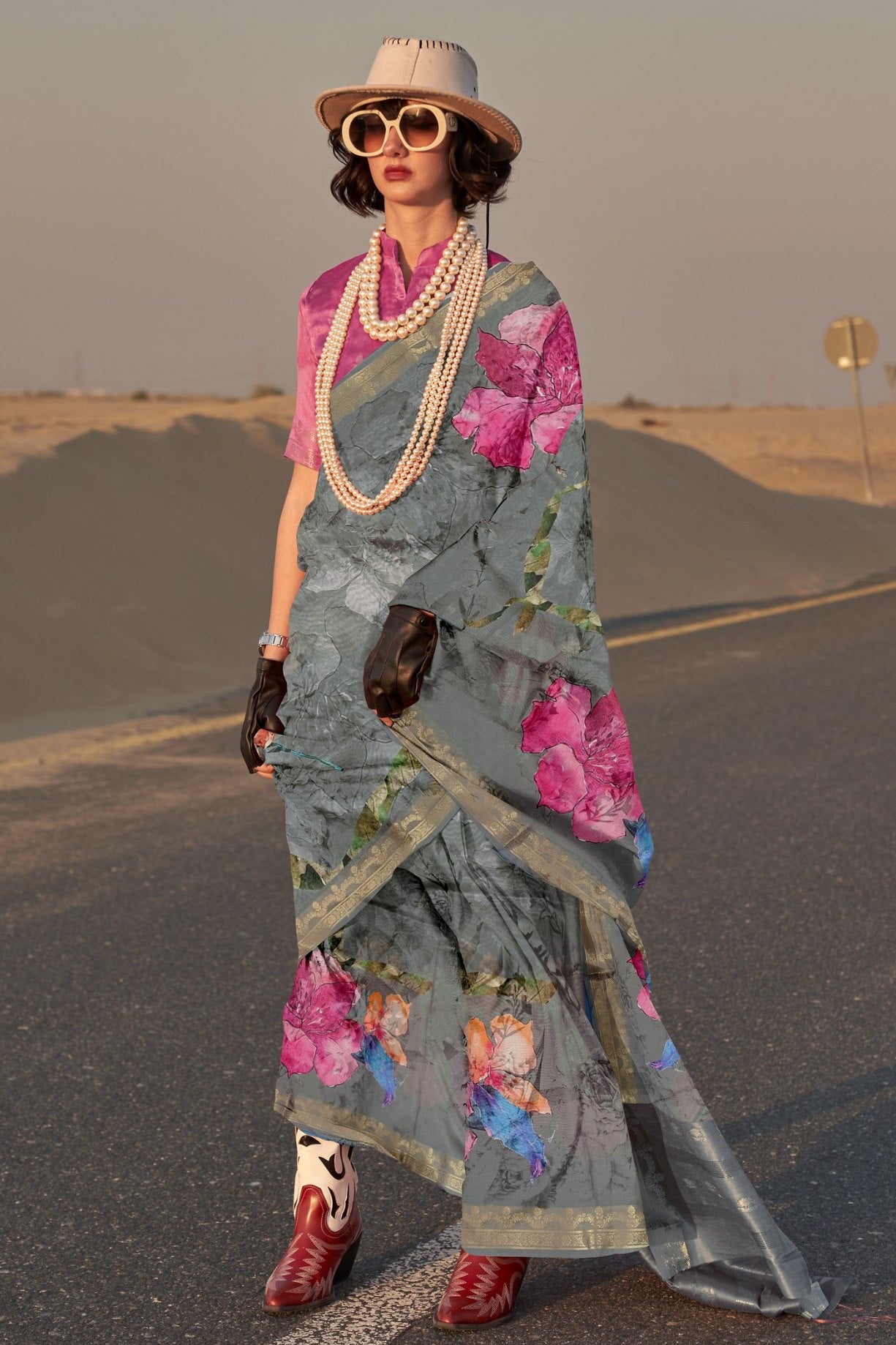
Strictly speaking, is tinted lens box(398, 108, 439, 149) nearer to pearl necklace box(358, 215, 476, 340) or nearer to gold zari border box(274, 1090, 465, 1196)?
pearl necklace box(358, 215, 476, 340)

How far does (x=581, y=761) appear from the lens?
117 inches

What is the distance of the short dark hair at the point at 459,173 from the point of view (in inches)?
120

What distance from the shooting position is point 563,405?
2949 mm

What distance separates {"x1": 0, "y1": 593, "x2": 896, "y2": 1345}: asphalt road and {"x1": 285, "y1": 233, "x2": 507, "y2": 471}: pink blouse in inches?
56.9

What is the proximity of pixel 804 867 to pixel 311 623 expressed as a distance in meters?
3.37

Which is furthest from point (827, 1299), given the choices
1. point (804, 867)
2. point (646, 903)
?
point (804, 867)

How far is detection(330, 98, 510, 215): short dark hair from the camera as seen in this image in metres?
3.05

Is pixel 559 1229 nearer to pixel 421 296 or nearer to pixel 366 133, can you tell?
pixel 421 296

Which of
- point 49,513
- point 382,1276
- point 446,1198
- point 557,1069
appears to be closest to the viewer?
point 557,1069

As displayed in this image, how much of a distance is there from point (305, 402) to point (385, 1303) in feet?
4.94

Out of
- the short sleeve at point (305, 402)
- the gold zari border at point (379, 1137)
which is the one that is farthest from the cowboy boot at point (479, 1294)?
the short sleeve at point (305, 402)

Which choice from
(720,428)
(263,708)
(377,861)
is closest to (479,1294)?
(377,861)

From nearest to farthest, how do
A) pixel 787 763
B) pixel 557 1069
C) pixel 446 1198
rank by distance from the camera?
pixel 557 1069 → pixel 446 1198 → pixel 787 763

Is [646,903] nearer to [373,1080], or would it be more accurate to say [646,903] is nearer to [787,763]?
[787,763]
